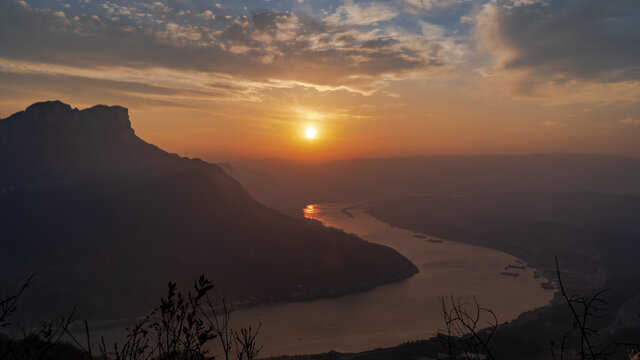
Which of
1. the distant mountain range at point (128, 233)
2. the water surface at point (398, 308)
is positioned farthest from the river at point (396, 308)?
the distant mountain range at point (128, 233)

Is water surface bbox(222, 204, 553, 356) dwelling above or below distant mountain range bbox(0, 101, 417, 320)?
below

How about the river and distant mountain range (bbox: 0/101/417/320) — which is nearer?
the river

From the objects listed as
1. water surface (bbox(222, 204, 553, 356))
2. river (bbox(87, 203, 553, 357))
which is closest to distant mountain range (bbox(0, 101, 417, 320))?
water surface (bbox(222, 204, 553, 356))

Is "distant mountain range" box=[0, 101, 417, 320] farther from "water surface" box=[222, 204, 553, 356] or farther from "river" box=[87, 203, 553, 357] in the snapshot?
"river" box=[87, 203, 553, 357]

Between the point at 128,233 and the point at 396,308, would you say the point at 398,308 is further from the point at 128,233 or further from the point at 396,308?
the point at 128,233

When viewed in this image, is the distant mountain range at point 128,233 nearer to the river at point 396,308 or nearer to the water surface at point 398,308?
the water surface at point 398,308

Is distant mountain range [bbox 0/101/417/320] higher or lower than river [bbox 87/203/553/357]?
higher

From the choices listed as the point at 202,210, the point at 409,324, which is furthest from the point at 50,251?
the point at 409,324

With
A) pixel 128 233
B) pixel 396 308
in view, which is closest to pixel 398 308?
pixel 396 308
